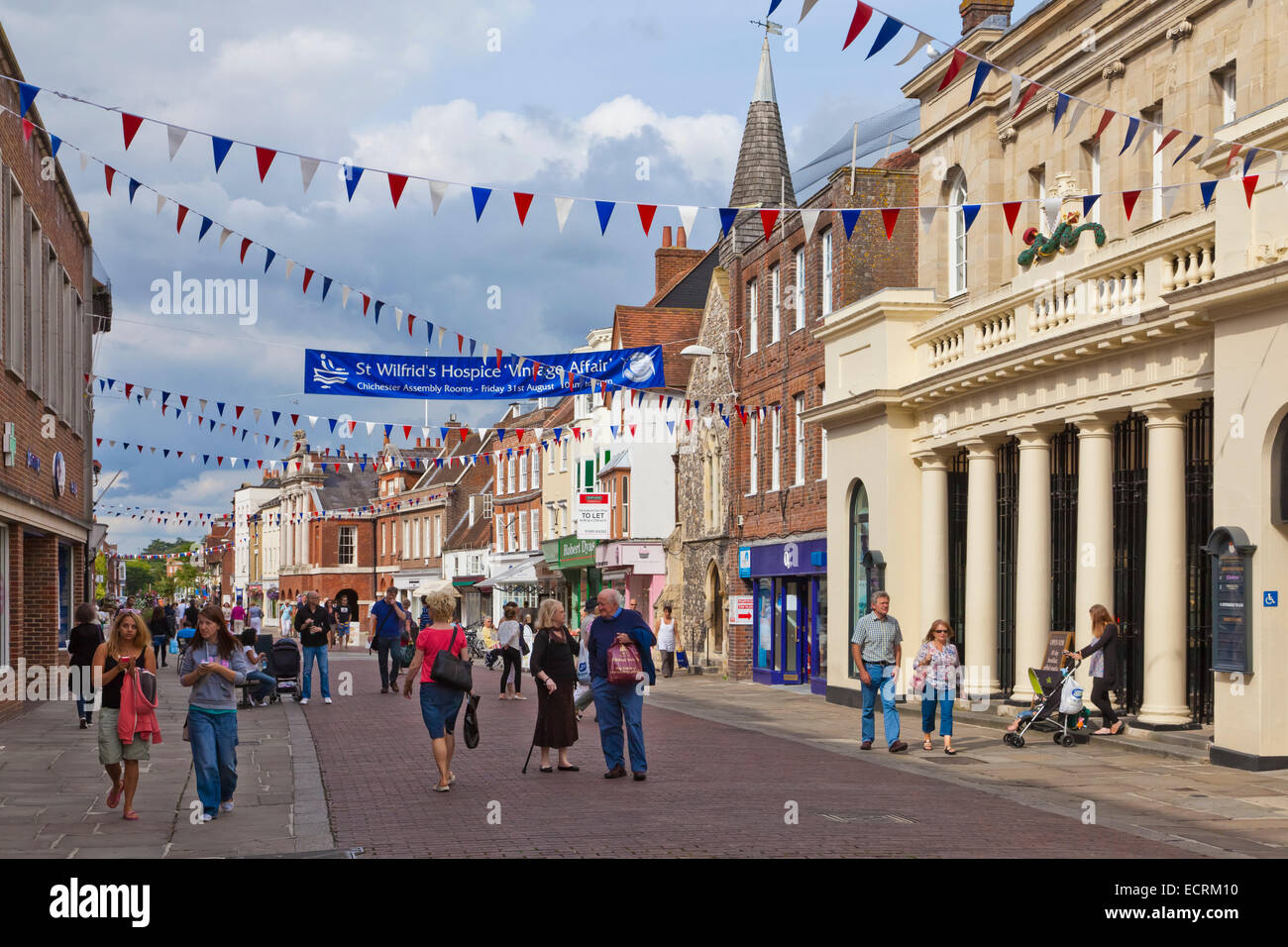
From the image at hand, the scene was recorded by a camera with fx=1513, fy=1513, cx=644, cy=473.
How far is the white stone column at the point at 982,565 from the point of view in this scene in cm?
2095

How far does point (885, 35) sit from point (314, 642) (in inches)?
608

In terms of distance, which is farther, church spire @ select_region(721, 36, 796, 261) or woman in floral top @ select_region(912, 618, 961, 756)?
church spire @ select_region(721, 36, 796, 261)

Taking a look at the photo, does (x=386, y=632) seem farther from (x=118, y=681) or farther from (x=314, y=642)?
(x=118, y=681)

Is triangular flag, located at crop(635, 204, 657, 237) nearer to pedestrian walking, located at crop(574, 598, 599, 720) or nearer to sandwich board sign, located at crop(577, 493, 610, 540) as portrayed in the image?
pedestrian walking, located at crop(574, 598, 599, 720)

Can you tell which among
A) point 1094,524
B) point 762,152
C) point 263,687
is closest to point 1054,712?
point 1094,524

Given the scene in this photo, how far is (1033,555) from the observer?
63.8 feet

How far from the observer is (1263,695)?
14.2m

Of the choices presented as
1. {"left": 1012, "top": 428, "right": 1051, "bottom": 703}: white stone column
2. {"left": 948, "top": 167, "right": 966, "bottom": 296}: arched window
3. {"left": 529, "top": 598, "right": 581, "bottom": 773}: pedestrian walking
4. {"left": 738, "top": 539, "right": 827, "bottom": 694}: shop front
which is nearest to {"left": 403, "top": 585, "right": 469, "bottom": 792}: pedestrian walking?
{"left": 529, "top": 598, "right": 581, "bottom": 773}: pedestrian walking

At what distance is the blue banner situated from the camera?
2417cm

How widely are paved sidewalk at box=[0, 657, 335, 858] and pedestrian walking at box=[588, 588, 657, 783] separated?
102 inches

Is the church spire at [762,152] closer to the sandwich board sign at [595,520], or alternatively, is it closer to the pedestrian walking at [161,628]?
the sandwich board sign at [595,520]

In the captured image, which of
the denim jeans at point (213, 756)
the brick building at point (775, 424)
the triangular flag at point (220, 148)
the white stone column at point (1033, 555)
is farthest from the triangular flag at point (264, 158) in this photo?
the brick building at point (775, 424)

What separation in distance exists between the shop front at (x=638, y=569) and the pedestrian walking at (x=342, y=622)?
8.80 meters

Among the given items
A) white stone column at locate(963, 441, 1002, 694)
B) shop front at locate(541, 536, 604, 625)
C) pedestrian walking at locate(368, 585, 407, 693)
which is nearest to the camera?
white stone column at locate(963, 441, 1002, 694)
